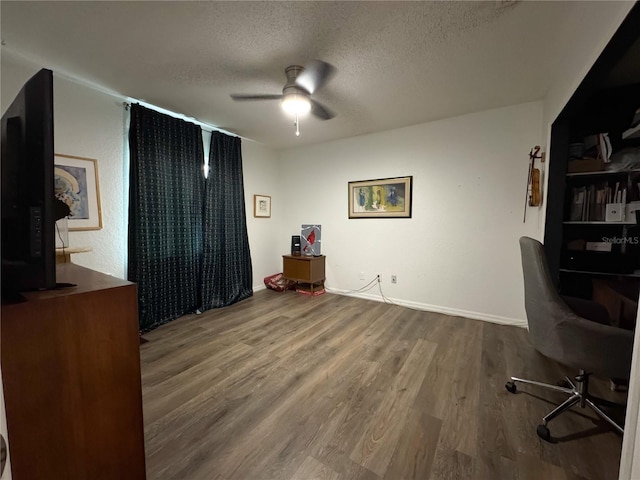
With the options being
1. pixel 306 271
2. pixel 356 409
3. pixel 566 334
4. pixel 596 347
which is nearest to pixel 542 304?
pixel 566 334

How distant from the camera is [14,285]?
29.3 inches

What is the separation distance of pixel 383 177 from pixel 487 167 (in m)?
1.26

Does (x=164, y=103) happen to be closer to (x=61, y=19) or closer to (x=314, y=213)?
(x=61, y=19)

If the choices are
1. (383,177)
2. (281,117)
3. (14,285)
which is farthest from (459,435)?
(281,117)

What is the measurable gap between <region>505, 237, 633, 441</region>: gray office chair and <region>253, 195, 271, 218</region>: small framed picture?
140 inches

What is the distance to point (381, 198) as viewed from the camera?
3.70 m

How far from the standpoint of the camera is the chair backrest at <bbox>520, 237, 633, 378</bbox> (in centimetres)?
125

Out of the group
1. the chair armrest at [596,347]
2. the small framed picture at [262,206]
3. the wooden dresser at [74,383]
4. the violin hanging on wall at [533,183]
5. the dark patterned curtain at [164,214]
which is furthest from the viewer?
the small framed picture at [262,206]

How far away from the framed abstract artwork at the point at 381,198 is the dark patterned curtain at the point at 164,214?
86.1 inches

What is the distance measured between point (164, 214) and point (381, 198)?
2.82 metres

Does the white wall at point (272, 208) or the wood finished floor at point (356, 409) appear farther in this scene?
the white wall at point (272, 208)

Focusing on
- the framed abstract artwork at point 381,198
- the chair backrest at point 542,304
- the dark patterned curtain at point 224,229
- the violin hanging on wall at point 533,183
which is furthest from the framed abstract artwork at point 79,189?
the violin hanging on wall at point 533,183

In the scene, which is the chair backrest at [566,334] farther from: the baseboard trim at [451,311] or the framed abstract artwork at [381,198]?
the framed abstract artwork at [381,198]

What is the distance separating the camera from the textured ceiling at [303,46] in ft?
5.00
